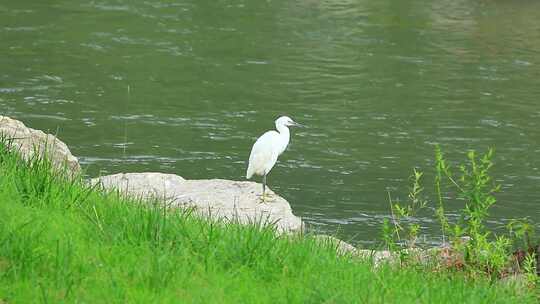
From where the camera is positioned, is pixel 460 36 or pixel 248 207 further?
pixel 460 36

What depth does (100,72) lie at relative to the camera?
18.8 meters

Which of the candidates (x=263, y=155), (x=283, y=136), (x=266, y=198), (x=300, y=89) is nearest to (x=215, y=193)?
(x=266, y=198)

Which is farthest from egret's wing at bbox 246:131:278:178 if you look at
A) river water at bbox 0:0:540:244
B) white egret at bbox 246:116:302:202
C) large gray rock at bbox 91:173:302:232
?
river water at bbox 0:0:540:244

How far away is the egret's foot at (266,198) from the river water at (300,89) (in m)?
0.78

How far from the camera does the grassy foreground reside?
531cm

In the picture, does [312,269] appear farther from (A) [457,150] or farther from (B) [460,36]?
(B) [460,36]

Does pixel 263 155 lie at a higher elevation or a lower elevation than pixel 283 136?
lower

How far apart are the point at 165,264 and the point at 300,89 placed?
12969mm

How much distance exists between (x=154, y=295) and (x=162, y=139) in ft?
33.0

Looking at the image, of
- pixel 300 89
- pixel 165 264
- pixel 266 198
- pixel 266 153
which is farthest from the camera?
pixel 300 89

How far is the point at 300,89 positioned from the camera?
18.3 m

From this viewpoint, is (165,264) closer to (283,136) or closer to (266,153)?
(266,153)

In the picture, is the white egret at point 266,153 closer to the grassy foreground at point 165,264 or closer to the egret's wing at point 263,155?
the egret's wing at point 263,155

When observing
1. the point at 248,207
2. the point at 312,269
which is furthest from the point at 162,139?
the point at 312,269
